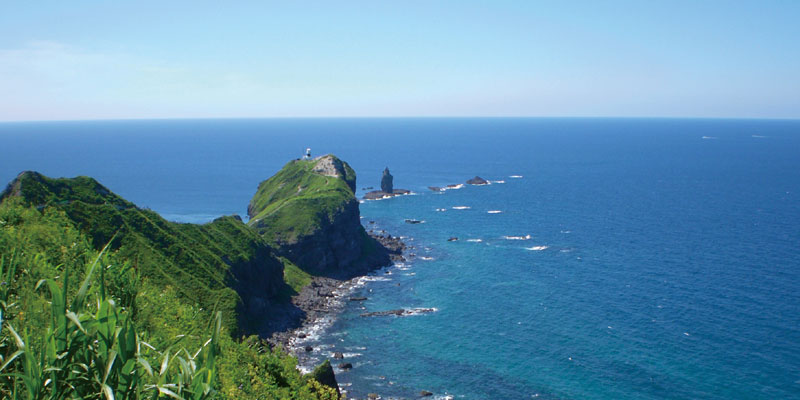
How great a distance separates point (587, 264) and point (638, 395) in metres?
57.6

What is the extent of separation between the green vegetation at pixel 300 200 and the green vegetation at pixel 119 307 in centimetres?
→ 2424

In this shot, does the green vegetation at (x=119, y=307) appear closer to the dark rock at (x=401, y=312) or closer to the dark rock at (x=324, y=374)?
the dark rock at (x=324, y=374)

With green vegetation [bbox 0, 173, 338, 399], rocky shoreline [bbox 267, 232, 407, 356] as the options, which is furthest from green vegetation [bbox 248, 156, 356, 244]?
green vegetation [bbox 0, 173, 338, 399]

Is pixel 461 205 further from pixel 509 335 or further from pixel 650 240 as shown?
pixel 509 335

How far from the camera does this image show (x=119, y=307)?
86.9ft

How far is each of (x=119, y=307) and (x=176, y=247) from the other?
70037mm

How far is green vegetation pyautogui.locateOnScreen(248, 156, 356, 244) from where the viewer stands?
128000 mm

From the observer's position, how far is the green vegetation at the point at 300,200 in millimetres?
128000

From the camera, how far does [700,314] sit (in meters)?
92.1

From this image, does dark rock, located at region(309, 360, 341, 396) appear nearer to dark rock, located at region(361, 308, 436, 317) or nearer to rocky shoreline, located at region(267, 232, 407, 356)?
rocky shoreline, located at region(267, 232, 407, 356)

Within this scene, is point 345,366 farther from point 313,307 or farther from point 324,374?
point 313,307

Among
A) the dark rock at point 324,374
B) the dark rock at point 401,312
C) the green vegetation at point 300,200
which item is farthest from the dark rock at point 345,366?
the green vegetation at point 300,200

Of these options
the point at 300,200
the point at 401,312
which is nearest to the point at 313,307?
the point at 401,312

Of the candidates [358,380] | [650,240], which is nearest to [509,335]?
[358,380]
